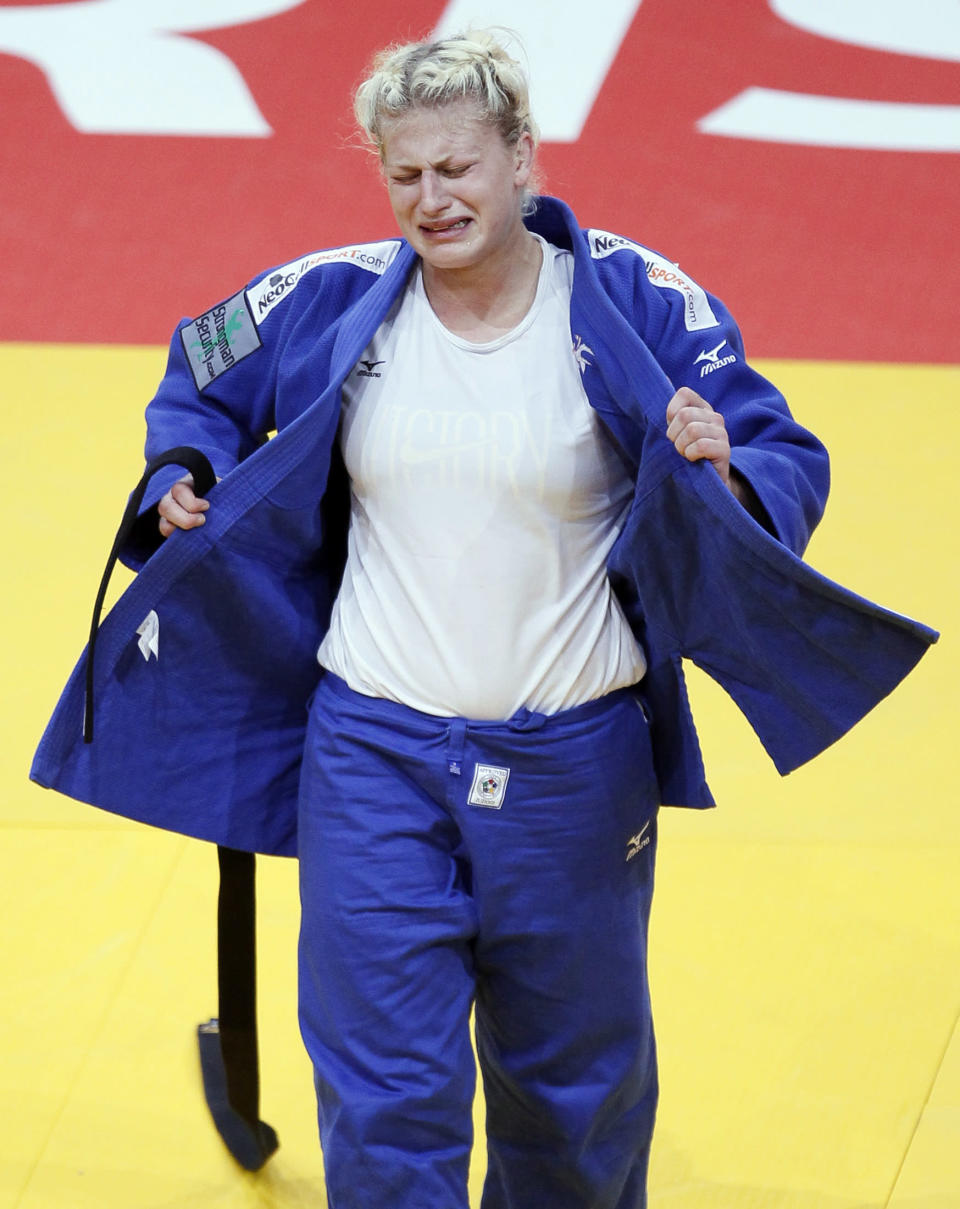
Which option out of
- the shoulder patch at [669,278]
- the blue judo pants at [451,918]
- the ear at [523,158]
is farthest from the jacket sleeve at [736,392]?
the blue judo pants at [451,918]

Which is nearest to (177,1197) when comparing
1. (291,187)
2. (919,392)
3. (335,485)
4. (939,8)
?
(335,485)

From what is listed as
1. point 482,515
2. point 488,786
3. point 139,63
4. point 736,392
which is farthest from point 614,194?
point 488,786

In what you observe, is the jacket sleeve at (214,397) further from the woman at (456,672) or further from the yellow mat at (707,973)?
the yellow mat at (707,973)

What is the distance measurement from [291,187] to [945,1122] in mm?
4644

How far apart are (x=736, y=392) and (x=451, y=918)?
0.93m

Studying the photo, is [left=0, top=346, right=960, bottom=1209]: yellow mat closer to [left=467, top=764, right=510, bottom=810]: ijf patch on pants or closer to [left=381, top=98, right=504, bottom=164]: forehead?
[left=467, top=764, right=510, bottom=810]: ijf patch on pants

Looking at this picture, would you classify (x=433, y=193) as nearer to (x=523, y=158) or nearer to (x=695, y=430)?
(x=523, y=158)

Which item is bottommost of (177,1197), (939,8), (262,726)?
(177,1197)

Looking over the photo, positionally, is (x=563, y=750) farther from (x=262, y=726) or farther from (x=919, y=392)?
(x=919, y=392)

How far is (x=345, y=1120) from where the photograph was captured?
2.89 metres

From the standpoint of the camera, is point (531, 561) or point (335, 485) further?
point (335, 485)

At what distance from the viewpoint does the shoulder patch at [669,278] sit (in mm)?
2918

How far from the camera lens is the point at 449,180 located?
111 inches

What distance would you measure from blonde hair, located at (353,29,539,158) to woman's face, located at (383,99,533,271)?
A: 2 centimetres
